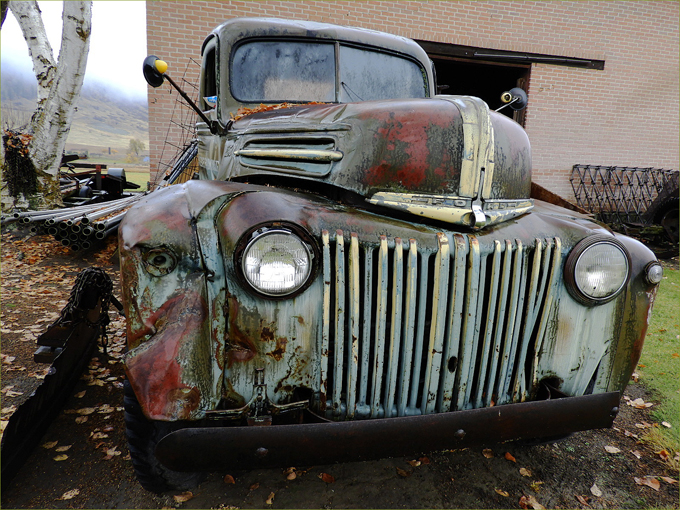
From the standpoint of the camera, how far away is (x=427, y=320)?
6.22ft

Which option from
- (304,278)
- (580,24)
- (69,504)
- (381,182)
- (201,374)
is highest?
(580,24)

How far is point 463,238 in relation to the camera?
1.83 meters

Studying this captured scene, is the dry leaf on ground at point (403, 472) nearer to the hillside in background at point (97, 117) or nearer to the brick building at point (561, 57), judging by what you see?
the brick building at point (561, 57)

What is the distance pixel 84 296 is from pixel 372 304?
246cm

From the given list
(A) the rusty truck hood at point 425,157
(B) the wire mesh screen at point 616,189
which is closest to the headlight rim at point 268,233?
(A) the rusty truck hood at point 425,157

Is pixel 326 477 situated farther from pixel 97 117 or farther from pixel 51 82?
pixel 97 117

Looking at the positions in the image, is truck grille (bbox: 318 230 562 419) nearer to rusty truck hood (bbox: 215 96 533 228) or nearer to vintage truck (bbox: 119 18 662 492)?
vintage truck (bbox: 119 18 662 492)

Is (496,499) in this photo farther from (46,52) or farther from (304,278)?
(46,52)

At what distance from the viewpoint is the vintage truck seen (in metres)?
1.62

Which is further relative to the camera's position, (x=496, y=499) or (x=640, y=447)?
(x=640, y=447)

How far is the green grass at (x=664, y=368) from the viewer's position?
2879 millimetres

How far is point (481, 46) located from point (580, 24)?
8.18 ft

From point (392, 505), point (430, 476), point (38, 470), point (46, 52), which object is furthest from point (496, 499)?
point (46, 52)

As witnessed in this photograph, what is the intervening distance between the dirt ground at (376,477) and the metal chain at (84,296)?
1.75ft
